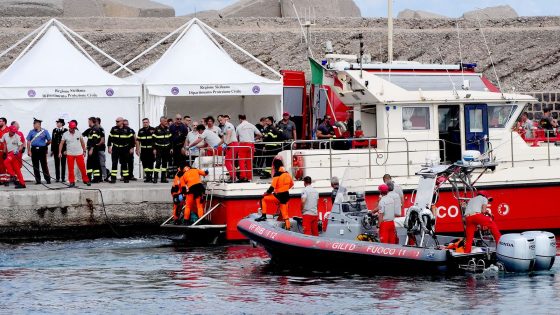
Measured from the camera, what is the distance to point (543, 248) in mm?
19609

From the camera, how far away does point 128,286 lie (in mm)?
19859

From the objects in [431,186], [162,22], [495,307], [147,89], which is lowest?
[495,307]

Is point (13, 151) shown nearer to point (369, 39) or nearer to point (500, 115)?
point (500, 115)

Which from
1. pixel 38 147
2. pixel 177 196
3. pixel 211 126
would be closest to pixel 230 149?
pixel 211 126

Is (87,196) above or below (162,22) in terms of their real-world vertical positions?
below

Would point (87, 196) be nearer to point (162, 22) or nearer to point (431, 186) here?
point (431, 186)

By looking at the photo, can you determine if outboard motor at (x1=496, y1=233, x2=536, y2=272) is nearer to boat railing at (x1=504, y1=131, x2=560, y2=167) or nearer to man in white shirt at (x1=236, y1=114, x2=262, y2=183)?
boat railing at (x1=504, y1=131, x2=560, y2=167)

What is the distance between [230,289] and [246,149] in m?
5.74

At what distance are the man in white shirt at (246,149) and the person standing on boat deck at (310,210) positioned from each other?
2.21 m

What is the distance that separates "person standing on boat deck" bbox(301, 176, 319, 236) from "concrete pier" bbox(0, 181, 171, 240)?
14.6ft

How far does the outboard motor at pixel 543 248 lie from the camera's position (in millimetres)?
19562

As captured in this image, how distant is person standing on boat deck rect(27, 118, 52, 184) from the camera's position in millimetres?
26703

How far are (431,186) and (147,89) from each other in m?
9.32

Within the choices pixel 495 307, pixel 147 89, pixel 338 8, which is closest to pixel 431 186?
pixel 495 307
